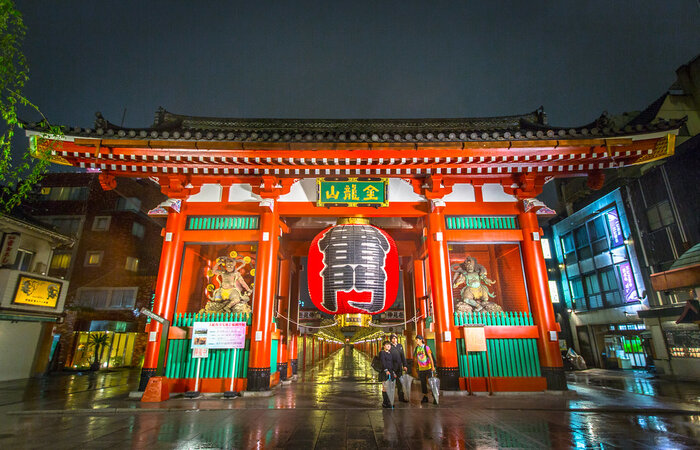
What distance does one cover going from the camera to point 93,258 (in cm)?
2453

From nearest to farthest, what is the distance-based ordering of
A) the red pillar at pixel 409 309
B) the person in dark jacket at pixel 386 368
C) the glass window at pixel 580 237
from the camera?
the person in dark jacket at pixel 386 368
the red pillar at pixel 409 309
the glass window at pixel 580 237

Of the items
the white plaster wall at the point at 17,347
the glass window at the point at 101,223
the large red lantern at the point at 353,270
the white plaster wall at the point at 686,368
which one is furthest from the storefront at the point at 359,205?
the glass window at the point at 101,223

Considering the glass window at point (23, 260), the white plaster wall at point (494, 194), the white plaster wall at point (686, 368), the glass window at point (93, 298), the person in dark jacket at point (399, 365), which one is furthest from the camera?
the glass window at point (93, 298)

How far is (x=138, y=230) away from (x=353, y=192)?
24902 millimetres

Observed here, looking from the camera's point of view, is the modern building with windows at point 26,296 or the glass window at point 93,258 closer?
the modern building with windows at point 26,296

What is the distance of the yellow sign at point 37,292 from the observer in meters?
14.8

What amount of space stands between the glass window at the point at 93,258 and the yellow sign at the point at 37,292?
834cm

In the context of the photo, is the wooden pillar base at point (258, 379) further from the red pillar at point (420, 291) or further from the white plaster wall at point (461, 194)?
the white plaster wall at point (461, 194)

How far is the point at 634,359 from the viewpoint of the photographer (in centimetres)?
1894

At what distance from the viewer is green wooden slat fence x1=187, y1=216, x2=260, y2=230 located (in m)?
10.4

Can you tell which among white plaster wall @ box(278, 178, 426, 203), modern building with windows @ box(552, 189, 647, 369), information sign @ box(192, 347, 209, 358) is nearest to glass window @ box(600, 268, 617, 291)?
modern building with windows @ box(552, 189, 647, 369)

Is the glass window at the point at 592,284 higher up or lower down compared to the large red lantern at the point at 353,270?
higher up

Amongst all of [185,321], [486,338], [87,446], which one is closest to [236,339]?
[185,321]

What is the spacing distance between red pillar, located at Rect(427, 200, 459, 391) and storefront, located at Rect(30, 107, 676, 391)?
0.13 ft
